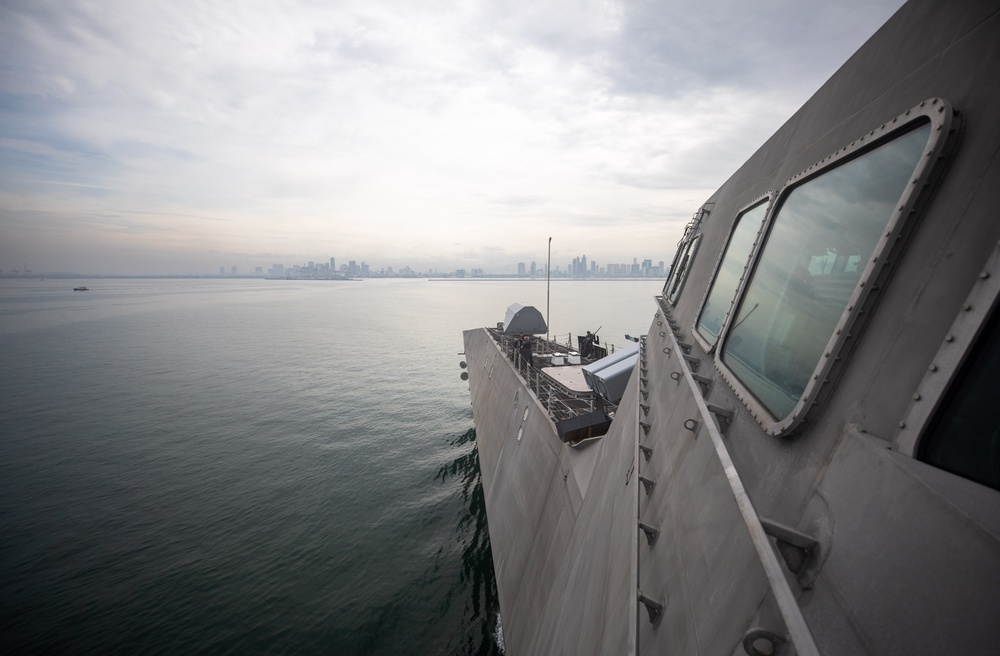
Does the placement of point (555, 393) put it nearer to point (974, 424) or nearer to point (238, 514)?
point (238, 514)

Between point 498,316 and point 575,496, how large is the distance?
96.4 m

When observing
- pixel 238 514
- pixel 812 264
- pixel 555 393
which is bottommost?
pixel 238 514

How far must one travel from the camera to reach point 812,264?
2.91 metres

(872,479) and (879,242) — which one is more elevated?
(879,242)

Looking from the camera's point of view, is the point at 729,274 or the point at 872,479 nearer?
the point at 872,479

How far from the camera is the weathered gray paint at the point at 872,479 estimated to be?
131cm

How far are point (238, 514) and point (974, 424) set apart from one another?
25.3m

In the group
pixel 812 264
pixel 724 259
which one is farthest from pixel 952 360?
pixel 724 259

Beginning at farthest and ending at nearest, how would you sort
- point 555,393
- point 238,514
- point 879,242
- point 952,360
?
point 238,514 → point 555,393 → point 879,242 → point 952,360

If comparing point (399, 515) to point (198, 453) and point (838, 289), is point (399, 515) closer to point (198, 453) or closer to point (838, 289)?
point (198, 453)

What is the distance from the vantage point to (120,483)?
2267 cm

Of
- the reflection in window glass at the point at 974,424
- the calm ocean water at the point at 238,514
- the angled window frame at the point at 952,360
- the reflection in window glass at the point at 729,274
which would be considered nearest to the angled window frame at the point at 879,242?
the angled window frame at the point at 952,360

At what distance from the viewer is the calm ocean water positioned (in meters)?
14.3

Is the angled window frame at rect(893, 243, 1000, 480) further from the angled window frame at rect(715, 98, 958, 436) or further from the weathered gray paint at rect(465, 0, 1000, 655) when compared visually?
the angled window frame at rect(715, 98, 958, 436)
